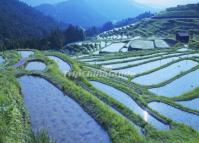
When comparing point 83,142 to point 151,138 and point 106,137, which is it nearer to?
point 106,137

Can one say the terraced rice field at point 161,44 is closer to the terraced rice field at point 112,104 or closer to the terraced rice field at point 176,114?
the terraced rice field at point 112,104

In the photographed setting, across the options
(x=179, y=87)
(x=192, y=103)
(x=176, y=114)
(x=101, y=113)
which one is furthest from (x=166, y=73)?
(x=101, y=113)

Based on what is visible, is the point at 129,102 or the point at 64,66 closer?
the point at 129,102

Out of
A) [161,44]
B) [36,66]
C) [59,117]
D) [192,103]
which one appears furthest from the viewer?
[161,44]

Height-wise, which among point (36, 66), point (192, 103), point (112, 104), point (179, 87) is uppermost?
point (36, 66)

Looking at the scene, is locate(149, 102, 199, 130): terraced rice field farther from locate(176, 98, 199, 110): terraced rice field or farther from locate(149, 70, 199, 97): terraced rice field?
locate(149, 70, 199, 97): terraced rice field

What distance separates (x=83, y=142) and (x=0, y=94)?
7.67 metres

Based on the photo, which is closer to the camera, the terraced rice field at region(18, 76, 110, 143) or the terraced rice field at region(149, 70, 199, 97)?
the terraced rice field at region(18, 76, 110, 143)

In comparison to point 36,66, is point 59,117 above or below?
below

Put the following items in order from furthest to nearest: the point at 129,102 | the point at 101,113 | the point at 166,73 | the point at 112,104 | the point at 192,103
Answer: the point at 166,73 → the point at 192,103 → the point at 129,102 → the point at 112,104 → the point at 101,113

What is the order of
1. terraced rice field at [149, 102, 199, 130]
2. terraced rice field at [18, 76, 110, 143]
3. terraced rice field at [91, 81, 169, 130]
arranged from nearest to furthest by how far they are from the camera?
terraced rice field at [18, 76, 110, 143] < terraced rice field at [91, 81, 169, 130] < terraced rice field at [149, 102, 199, 130]

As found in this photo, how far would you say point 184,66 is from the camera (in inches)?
1390

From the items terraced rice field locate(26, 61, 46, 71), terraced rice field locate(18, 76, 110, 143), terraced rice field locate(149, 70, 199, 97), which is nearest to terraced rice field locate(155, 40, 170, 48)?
terraced rice field locate(149, 70, 199, 97)

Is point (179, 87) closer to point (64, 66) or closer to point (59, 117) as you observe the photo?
point (64, 66)
